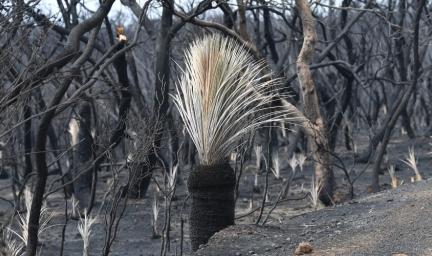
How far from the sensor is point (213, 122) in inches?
233

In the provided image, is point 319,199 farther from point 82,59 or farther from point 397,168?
point 397,168

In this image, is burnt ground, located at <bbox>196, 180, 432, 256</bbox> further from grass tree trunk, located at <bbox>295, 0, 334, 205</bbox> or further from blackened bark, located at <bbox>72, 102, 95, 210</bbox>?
blackened bark, located at <bbox>72, 102, 95, 210</bbox>

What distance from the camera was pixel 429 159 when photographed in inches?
578

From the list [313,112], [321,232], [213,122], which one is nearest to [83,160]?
[313,112]

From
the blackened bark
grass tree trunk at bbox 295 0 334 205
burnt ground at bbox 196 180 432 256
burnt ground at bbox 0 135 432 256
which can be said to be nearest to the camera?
burnt ground at bbox 196 180 432 256

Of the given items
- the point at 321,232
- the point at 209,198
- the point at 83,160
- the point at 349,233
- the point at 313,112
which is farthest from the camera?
the point at 83,160

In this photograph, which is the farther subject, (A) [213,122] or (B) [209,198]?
(B) [209,198]

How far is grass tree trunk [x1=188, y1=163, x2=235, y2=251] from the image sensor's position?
19.7 ft

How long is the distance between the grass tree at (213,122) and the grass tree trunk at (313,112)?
2.36 meters

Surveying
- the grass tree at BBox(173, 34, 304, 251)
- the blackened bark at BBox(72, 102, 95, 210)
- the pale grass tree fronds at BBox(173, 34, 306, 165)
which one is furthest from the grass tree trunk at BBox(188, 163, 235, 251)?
the blackened bark at BBox(72, 102, 95, 210)

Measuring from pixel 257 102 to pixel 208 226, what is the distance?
123cm

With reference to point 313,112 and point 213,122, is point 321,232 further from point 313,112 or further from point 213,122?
point 313,112

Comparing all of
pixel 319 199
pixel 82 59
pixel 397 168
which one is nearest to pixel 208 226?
pixel 82 59

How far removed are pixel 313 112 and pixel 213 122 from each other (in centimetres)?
274
